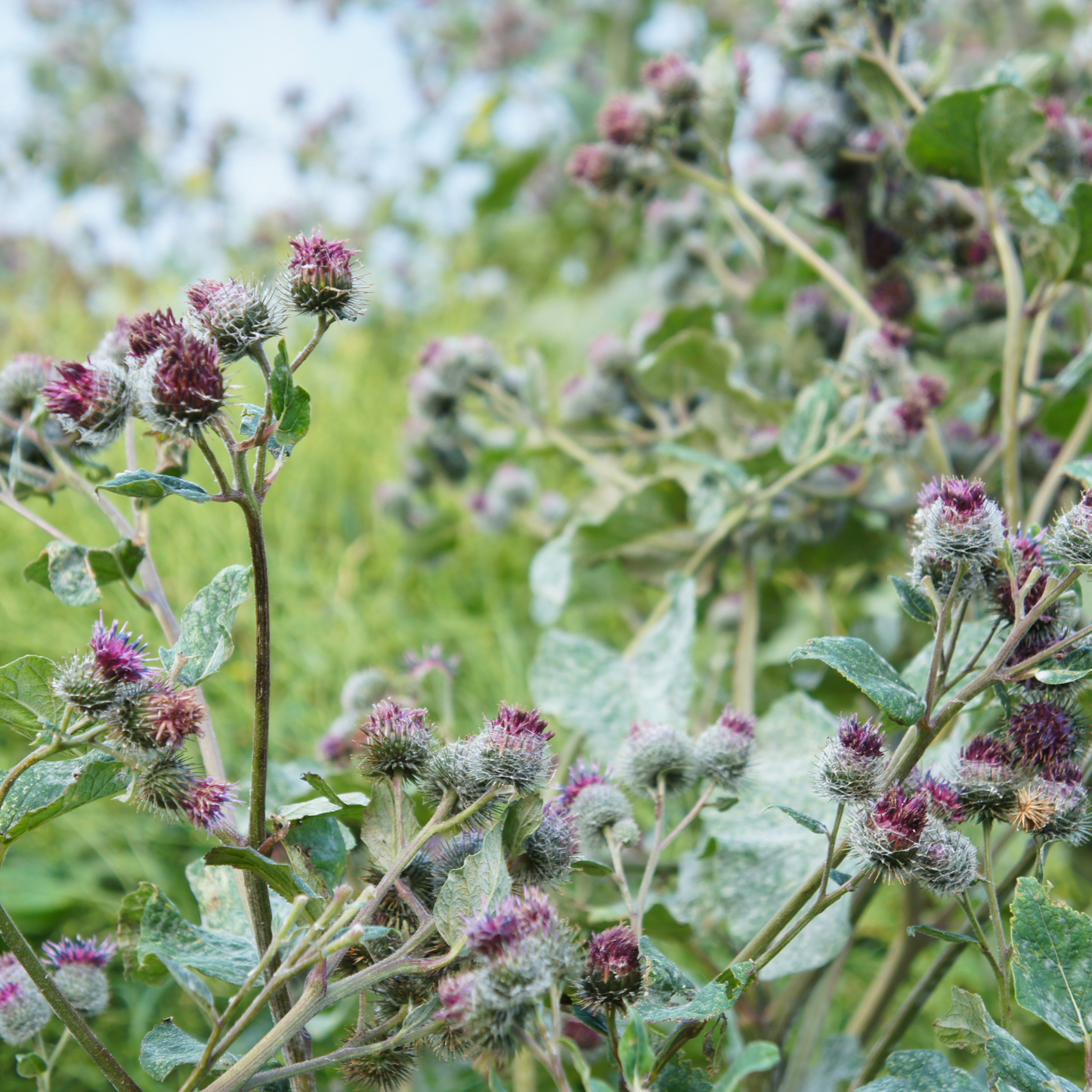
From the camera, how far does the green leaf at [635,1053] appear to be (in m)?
0.51

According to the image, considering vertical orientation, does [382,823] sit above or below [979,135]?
below

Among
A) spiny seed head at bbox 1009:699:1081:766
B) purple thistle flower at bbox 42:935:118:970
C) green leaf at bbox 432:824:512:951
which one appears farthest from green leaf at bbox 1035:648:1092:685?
purple thistle flower at bbox 42:935:118:970

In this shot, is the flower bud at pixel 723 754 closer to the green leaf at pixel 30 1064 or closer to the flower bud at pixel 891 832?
the flower bud at pixel 891 832

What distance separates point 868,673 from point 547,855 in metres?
0.25

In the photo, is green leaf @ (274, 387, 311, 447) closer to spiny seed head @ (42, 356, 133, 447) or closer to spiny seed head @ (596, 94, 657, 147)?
spiny seed head @ (42, 356, 133, 447)

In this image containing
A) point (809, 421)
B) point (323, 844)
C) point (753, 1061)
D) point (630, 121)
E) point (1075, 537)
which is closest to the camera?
point (753, 1061)

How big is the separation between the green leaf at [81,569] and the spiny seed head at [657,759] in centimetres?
43

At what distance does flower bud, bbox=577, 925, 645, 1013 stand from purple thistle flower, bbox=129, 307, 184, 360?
47cm

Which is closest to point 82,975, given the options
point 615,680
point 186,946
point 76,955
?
point 76,955

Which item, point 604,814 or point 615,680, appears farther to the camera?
point 615,680

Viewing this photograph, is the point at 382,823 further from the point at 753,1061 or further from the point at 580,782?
the point at 753,1061

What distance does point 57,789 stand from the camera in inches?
25.8

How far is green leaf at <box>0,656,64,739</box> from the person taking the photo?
2.12 feet

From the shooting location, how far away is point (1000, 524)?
64cm
